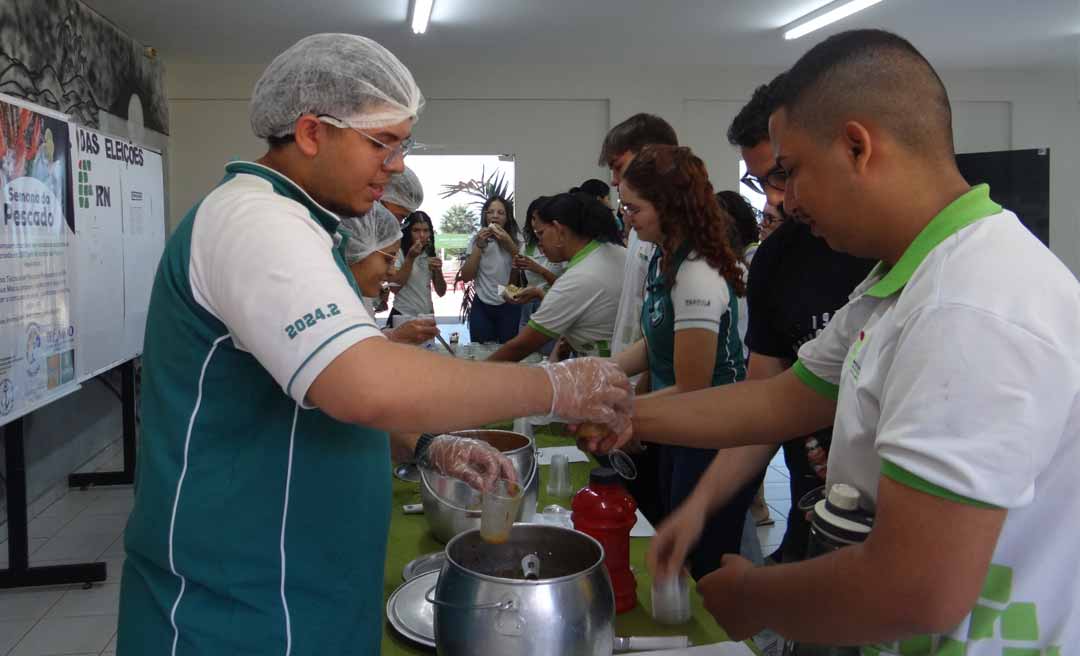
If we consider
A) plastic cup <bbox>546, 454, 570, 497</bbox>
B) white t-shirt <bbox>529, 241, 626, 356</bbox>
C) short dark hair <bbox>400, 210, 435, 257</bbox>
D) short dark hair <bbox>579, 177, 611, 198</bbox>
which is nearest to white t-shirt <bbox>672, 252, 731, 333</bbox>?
plastic cup <bbox>546, 454, 570, 497</bbox>

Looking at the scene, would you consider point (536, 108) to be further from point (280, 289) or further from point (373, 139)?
point (280, 289)

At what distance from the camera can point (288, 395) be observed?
101 cm

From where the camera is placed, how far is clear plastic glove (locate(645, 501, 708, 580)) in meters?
1.32

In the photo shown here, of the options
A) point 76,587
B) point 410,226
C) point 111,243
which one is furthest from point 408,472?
point 410,226

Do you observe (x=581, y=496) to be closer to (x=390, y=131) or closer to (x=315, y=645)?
(x=315, y=645)

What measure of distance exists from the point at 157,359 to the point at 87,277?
145 inches

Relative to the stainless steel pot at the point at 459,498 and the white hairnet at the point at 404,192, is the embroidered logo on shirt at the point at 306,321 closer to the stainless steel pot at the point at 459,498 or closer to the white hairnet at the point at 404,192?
the stainless steel pot at the point at 459,498

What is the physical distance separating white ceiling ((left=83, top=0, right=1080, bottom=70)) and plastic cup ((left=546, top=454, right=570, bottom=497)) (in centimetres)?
533

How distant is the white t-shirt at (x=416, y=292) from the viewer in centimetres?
631

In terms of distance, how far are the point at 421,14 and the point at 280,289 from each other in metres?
6.40

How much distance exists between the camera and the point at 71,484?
4.99m

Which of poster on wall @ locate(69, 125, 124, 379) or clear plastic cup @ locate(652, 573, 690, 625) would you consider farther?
poster on wall @ locate(69, 125, 124, 379)

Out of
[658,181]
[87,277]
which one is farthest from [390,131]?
[87,277]

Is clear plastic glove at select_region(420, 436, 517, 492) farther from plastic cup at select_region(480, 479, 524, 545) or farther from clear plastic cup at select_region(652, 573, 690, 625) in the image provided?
clear plastic cup at select_region(652, 573, 690, 625)
